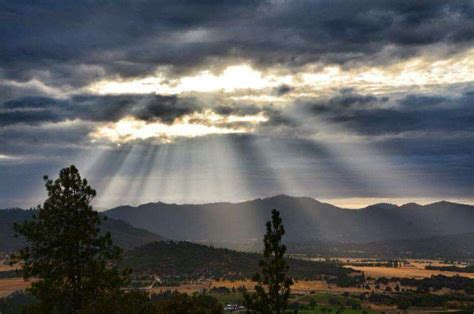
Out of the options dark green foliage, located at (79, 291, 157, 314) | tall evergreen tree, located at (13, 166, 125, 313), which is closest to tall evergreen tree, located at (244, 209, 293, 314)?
dark green foliage, located at (79, 291, 157, 314)

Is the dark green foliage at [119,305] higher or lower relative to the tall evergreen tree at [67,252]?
lower

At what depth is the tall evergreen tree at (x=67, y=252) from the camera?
177ft

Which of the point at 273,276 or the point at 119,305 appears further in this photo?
the point at 273,276

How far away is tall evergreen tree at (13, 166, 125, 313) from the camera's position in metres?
53.9

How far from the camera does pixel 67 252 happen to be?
180 feet

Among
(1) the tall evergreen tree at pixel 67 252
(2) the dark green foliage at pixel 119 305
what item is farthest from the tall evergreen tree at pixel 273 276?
(1) the tall evergreen tree at pixel 67 252

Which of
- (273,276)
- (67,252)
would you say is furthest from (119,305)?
(273,276)

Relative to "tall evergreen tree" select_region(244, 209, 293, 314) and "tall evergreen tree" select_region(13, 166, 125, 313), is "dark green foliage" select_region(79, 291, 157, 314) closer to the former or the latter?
"tall evergreen tree" select_region(13, 166, 125, 313)

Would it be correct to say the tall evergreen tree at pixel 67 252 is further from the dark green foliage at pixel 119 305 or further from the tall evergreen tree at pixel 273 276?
the tall evergreen tree at pixel 273 276

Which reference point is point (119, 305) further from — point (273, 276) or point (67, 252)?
point (273, 276)

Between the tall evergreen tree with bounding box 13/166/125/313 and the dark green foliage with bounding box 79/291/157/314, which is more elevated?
the tall evergreen tree with bounding box 13/166/125/313

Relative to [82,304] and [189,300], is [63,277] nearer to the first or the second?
[82,304]

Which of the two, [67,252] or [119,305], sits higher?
[67,252]

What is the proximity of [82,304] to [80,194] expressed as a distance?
33.9ft
